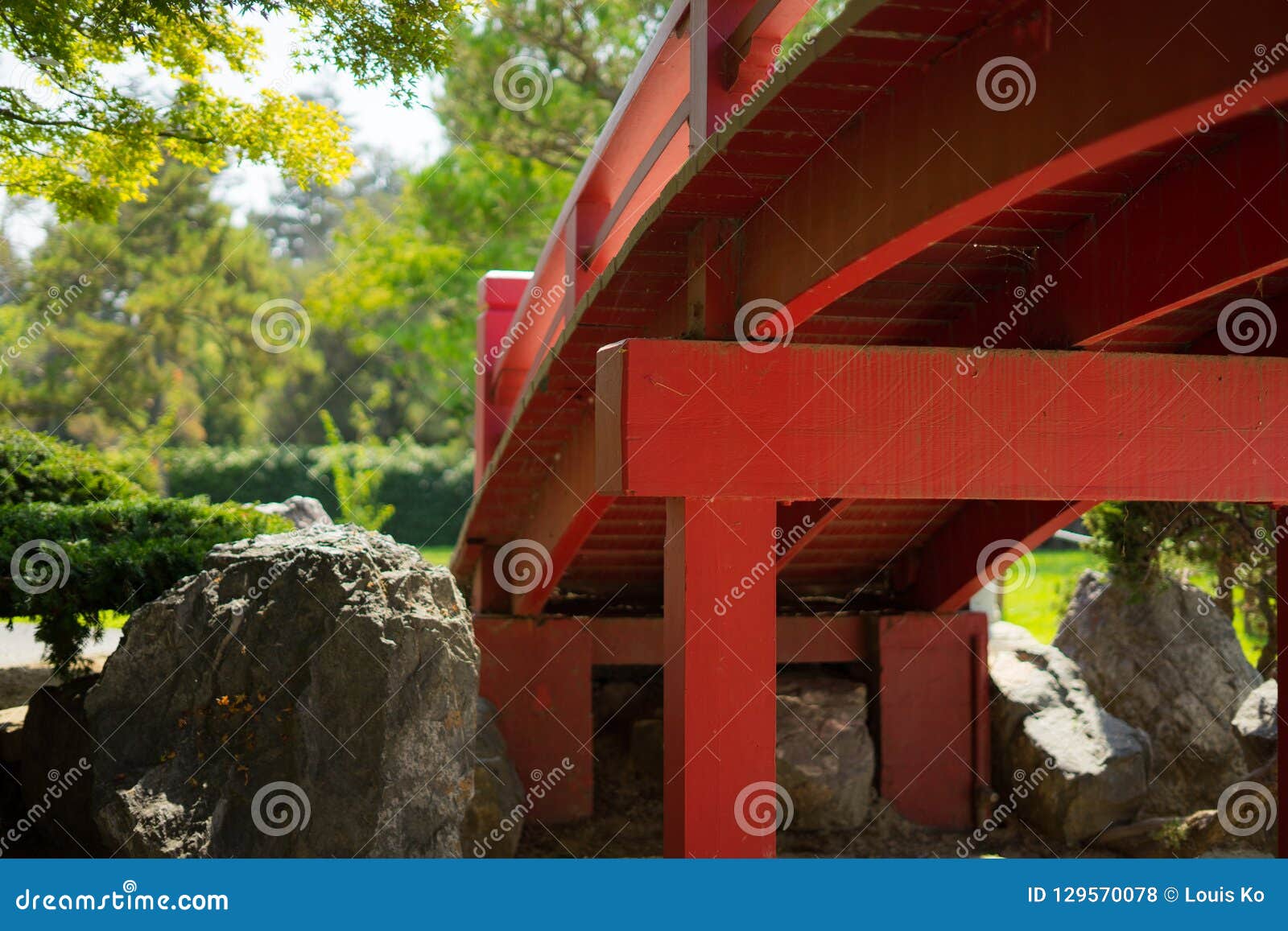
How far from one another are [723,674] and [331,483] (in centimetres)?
1953

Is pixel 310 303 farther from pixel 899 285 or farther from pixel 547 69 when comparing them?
pixel 899 285

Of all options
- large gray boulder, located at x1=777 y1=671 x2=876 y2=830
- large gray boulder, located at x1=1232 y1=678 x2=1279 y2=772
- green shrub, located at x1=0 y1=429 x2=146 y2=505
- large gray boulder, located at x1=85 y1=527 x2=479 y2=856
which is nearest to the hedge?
green shrub, located at x1=0 y1=429 x2=146 y2=505

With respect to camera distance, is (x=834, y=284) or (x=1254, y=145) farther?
(x=834, y=284)

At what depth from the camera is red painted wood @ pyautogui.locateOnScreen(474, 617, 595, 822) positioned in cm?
917

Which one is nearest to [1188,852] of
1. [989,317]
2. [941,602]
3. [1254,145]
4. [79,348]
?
[941,602]

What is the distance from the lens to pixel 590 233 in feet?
20.4

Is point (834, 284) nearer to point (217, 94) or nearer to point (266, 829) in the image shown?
point (266, 829)

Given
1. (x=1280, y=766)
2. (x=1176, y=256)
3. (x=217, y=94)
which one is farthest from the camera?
(x=217, y=94)

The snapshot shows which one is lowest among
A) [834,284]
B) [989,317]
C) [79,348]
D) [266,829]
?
[266,829]

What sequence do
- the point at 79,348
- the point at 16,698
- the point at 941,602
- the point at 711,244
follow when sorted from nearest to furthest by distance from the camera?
the point at 711,244 → the point at 16,698 → the point at 941,602 → the point at 79,348

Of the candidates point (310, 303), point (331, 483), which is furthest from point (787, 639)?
point (310, 303)

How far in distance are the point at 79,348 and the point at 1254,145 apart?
24126 millimetres

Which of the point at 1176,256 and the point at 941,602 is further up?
the point at 941,602

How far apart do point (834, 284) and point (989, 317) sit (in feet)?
5.67
